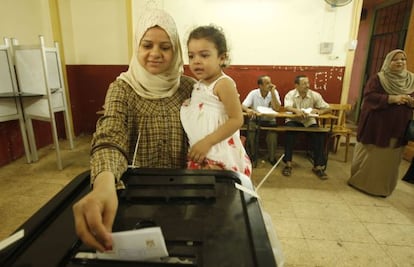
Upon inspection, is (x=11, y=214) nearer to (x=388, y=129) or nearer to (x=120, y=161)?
(x=120, y=161)

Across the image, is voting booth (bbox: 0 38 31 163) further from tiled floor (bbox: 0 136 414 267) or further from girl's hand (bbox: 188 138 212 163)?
girl's hand (bbox: 188 138 212 163)

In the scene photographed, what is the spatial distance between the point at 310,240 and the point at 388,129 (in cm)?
147

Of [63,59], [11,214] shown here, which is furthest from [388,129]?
[63,59]

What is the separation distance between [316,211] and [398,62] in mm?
1668

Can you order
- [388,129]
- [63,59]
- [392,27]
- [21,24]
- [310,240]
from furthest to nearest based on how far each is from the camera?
[392,27]
[63,59]
[21,24]
[388,129]
[310,240]

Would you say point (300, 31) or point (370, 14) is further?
point (370, 14)

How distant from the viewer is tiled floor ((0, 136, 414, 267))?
1.89 metres

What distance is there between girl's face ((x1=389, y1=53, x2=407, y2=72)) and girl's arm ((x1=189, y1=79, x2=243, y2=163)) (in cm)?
231

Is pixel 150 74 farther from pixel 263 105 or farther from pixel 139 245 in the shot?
pixel 263 105

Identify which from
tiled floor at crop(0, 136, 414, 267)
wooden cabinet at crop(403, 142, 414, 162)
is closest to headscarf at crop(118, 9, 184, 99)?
tiled floor at crop(0, 136, 414, 267)

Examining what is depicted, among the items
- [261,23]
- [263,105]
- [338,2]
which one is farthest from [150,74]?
[338,2]

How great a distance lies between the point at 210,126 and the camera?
1037 mm

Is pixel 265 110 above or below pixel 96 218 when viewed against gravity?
below

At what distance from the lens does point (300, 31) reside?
381 centimetres
